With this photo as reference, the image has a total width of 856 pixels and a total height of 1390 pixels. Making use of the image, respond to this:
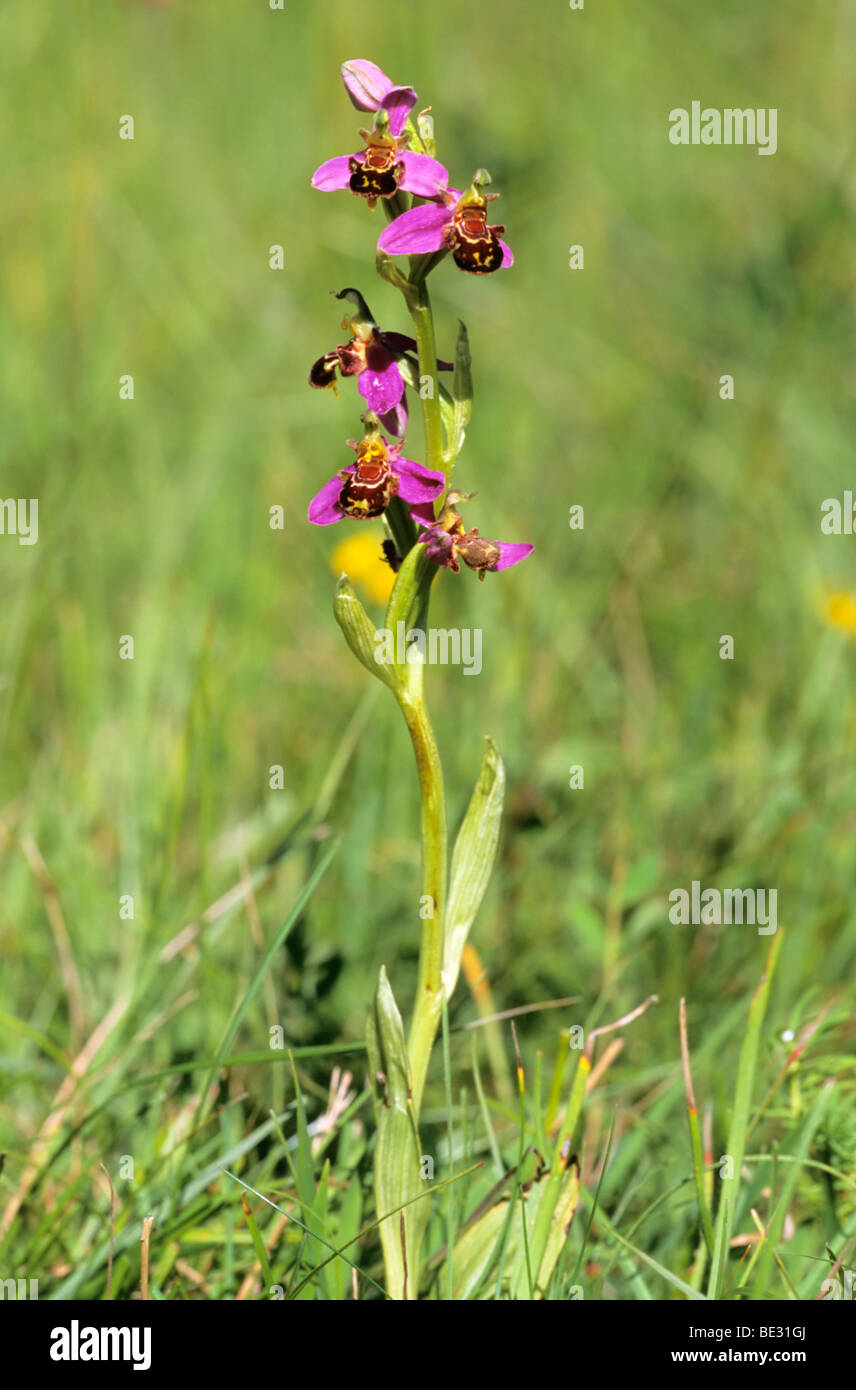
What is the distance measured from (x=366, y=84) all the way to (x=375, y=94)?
2 centimetres

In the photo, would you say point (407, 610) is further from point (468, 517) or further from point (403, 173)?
point (468, 517)

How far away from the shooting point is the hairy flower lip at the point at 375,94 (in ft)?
5.41

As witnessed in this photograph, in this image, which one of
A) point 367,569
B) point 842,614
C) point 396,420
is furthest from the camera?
point 367,569

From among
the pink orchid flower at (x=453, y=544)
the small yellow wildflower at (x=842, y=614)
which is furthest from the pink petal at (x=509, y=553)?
the small yellow wildflower at (x=842, y=614)

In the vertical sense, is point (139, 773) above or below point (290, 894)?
above

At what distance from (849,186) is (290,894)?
4153mm

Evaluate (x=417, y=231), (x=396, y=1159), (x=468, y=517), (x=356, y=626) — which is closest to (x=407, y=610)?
(x=356, y=626)

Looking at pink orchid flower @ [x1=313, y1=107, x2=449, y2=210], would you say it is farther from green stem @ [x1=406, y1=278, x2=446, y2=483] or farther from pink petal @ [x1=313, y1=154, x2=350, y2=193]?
green stem @ [x1=406, y1=278, x2=446, y2=483]

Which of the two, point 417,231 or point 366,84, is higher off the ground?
point 366,84

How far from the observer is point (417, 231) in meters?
1.63

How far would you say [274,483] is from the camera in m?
4.87

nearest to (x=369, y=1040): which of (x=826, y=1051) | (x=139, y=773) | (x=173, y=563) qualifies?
(x=826, y=1051)

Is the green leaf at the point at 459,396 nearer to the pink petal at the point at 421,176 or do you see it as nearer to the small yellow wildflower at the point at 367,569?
the pink petal at the point at 421,176
